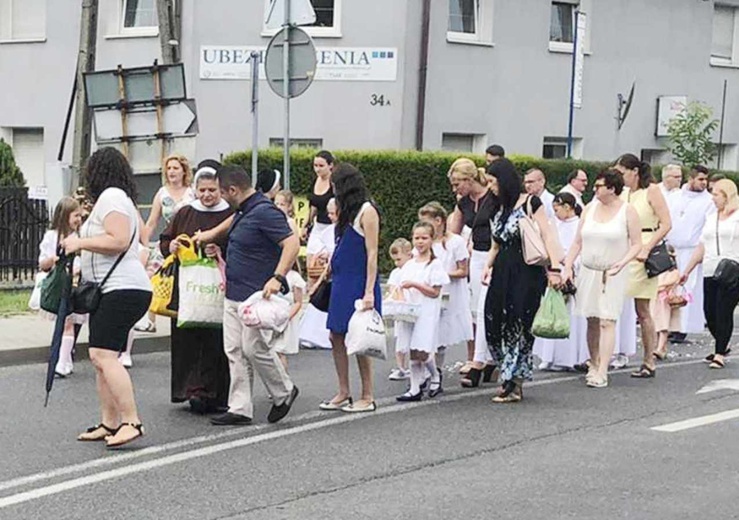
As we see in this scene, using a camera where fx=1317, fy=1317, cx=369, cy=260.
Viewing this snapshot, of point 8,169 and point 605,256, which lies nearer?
point 605,256

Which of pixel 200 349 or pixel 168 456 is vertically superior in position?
pixel 200 349

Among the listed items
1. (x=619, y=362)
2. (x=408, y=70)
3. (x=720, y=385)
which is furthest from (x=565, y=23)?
(x=720, y=385)

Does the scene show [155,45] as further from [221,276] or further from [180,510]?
[180,510]

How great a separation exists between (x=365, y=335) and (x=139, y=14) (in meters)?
16.2

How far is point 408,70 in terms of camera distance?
22609 mm

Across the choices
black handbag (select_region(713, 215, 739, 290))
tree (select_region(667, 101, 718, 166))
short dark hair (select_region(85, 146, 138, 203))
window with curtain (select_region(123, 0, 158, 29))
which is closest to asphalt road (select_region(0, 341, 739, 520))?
short dark hair (select_region(85, 146, 138, 203))

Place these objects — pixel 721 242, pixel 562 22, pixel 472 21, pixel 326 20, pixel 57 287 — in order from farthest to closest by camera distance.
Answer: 1. pixel 562 22
2. pixel 472 21
3. pixel 326 20
4. pixel 721 242
5. pixel 57 287

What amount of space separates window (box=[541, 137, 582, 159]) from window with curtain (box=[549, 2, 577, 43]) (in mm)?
1917

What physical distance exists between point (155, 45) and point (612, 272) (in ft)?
48.0

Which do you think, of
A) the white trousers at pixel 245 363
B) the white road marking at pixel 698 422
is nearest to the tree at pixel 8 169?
the white trousers at pixel 245 363

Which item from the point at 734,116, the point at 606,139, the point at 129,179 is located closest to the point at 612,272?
the point at 129,179

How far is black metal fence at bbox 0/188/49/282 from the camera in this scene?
56.2 feet

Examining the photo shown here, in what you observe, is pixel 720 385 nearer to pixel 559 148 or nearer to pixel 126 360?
pixel 126 360

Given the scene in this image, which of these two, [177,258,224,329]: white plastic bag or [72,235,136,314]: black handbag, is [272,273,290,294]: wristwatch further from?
[72,235,136,314]: black handbag
